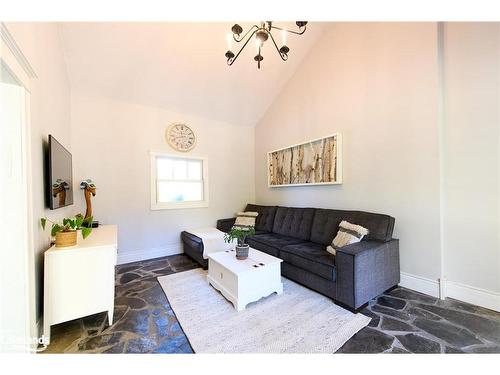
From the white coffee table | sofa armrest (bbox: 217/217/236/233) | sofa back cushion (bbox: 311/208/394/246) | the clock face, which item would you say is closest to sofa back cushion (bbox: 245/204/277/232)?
sofa armrest (bbox: 217/217/236/233)

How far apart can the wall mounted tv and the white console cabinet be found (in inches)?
20.0

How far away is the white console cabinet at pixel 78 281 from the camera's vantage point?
1591 millimetres

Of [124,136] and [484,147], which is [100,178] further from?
[484,147]

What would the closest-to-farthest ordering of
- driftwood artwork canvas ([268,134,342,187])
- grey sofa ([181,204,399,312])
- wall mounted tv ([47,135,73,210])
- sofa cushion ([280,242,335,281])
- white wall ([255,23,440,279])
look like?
wall mounted tv ([47,135,73,210]) → grey sofa ([181,204,399,312]) → sofa cushion ([280,242,335,281]) → white wall ([255,23,440,279]) → driftwood artwork canvas ([268,134,342,187])

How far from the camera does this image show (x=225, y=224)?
403 cm

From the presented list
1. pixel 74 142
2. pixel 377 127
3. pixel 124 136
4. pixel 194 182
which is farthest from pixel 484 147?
pixel 74 142

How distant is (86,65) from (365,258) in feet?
13.7

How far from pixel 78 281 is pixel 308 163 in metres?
3.18

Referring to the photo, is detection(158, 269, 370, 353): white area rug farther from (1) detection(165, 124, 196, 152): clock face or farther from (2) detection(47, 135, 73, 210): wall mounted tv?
(1) detection(165, 124, 196, 152): clock face

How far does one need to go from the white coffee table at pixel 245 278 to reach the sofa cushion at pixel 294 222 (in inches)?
39.1

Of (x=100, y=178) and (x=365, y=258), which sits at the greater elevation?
(x=100, y=178)

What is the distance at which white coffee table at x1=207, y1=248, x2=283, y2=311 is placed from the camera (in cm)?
199

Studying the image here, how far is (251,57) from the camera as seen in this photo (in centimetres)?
338

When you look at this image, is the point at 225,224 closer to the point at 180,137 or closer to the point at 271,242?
the point at 271,242
